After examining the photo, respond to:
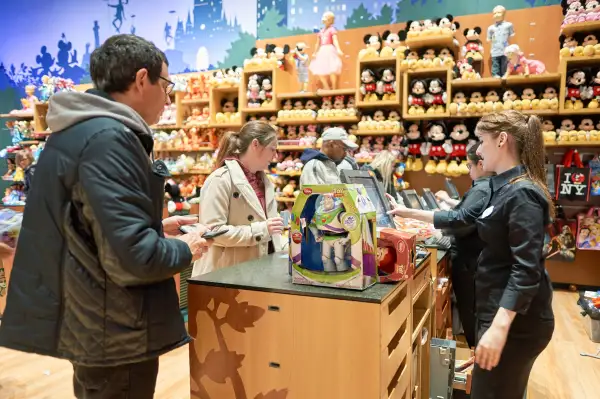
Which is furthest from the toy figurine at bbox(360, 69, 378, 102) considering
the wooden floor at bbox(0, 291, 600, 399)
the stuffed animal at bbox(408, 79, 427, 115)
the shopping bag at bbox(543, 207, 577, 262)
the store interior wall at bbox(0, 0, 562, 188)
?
the wooden floor at bbox(0, 291, 600, 399)

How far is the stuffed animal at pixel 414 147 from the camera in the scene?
6027mm

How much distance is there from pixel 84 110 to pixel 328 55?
18.2ft

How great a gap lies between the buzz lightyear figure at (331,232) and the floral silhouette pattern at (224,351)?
0.31 metres

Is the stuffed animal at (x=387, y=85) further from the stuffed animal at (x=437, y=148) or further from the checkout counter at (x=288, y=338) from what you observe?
the checkout counter at (x=288, y=338)

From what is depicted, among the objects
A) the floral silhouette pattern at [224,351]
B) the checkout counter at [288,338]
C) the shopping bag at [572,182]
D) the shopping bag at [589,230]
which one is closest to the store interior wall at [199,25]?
the shopping bag at [572,182]

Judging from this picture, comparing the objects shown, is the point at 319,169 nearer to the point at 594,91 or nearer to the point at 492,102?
the point at 492,102

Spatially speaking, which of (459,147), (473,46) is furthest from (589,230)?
(473,46)

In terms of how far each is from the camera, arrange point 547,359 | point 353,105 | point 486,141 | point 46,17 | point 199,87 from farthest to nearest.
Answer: point 46,17 → point 199,87 → point 353,105 → point 547,359 → point 486,141

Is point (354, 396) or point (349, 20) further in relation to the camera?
point (349, 20)

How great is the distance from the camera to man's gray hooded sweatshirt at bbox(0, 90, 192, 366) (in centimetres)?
117

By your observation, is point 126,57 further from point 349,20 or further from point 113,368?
point 349,20

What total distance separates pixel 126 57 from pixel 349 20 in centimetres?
609

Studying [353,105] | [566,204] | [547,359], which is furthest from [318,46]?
[547,359]

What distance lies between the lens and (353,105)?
20.6ft
